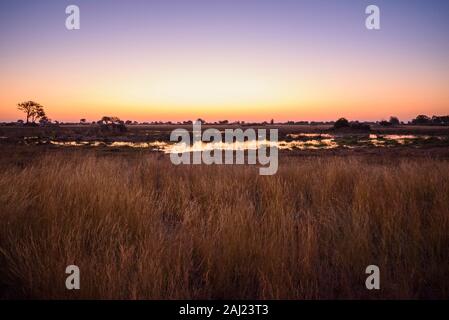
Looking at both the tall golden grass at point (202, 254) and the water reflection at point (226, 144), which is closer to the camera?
the tall golden grass at point (202, 254)

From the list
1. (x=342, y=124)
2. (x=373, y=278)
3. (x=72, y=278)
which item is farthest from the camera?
Result: (x=342, y=124)

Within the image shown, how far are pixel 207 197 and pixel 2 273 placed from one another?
3295 millimetres

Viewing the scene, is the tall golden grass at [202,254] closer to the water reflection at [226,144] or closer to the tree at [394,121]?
the water reflection at [226,144]

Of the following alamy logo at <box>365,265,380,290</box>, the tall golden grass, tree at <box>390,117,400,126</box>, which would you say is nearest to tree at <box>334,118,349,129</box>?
tree at <box>390,117,400,126</box>

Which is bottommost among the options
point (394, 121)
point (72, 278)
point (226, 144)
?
point (72, 278)

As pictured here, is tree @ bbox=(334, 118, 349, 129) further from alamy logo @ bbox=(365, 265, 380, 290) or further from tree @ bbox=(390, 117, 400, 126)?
alamy logo @ bbox=(365, 265, 380, 290)

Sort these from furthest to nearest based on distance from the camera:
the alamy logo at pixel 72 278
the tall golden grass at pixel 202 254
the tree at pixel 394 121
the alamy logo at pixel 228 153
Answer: the tree at pixel 394 121, the alamy logo at pixel 228 153, the tall golden grass at pixel 202 254, the alamy logo at pixel 72 278

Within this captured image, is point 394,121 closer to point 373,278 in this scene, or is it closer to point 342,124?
point 342,124

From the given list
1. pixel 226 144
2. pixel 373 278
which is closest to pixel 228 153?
pixel 226 144

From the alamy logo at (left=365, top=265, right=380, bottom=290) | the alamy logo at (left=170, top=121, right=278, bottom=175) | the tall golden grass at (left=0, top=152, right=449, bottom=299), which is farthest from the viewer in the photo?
the alamy logo at (left=170, top=121, right=278, bottom=175)

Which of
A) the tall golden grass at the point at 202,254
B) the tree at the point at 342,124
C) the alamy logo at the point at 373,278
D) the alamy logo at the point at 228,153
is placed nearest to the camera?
the tall golden grass at the point at 202,254

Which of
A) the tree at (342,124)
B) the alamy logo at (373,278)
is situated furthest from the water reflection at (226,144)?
the tree at (342,124)

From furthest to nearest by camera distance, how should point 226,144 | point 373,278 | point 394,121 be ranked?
point 394,121, point 226,144, point 373,278
